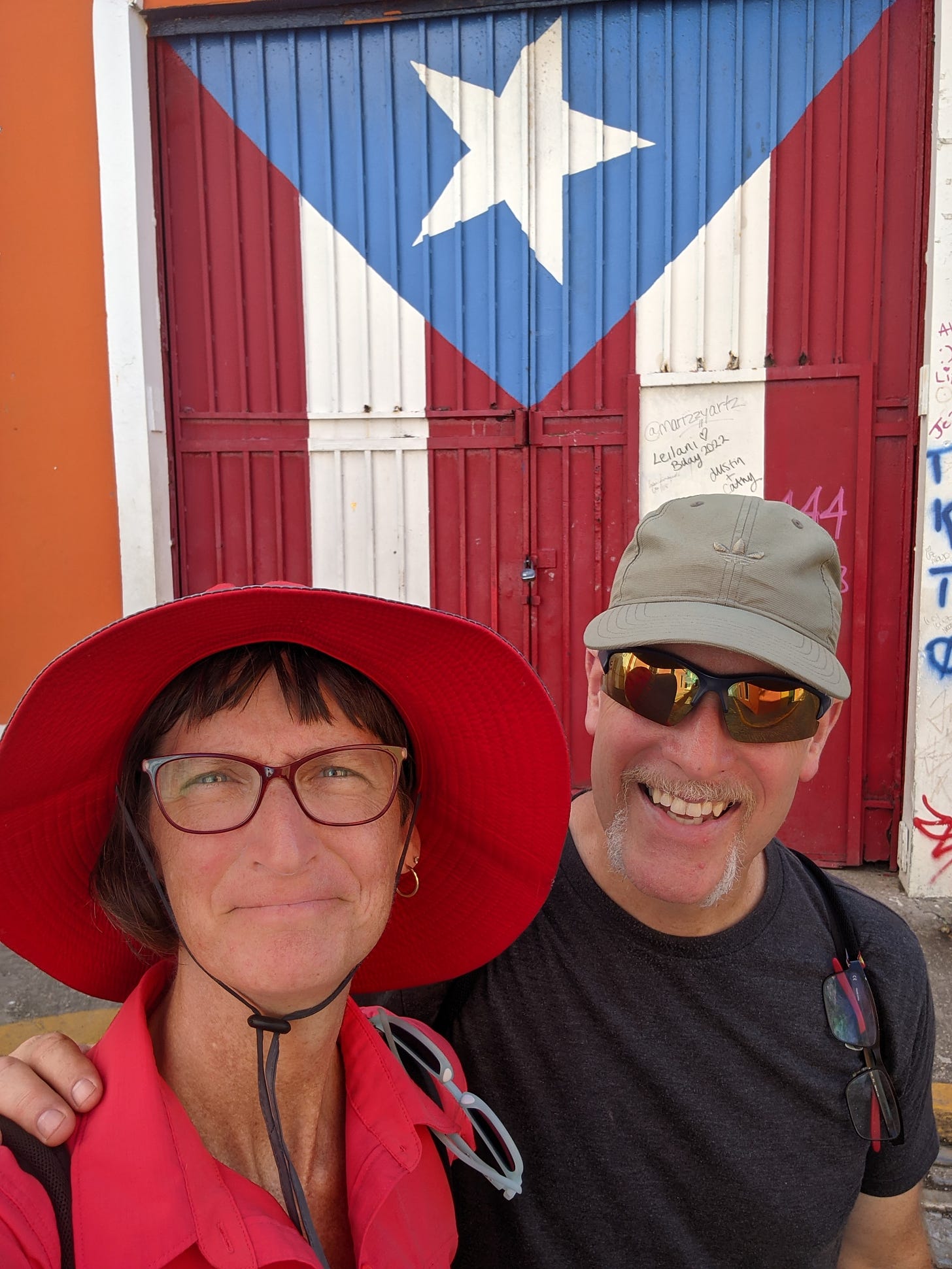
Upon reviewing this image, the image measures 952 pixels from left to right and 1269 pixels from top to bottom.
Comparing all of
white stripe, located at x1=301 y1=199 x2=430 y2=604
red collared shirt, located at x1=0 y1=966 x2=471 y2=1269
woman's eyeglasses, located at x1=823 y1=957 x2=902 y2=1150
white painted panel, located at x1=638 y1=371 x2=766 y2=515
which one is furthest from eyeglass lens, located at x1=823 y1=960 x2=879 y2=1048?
white stripe, located at x1=301 y1=199 x2=430 y2=604

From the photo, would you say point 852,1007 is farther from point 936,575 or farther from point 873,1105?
point 936,575

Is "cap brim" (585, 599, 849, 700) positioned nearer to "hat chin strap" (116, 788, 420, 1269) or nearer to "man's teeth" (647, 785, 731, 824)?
"man's teeth" (647, 785, 731, 824)

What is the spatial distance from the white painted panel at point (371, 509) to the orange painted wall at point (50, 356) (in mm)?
1165

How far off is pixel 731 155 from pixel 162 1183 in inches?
188

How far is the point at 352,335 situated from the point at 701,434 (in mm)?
2004

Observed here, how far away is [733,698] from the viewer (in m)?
1.46

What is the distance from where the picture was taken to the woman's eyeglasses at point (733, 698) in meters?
1.46

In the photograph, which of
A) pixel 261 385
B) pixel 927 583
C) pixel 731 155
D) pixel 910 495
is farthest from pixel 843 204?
pixel 261 385

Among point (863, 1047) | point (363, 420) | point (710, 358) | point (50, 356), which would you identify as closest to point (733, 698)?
point (863, 1047)

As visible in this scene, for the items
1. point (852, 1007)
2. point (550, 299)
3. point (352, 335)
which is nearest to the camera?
point (852, 1007)

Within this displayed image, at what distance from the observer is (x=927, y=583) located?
4000 mm

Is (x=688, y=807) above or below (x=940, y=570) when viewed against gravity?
below

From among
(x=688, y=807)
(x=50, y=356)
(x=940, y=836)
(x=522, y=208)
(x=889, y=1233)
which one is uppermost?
(x=522, y=208)

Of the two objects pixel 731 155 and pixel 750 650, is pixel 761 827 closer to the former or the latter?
pixel 750 650
